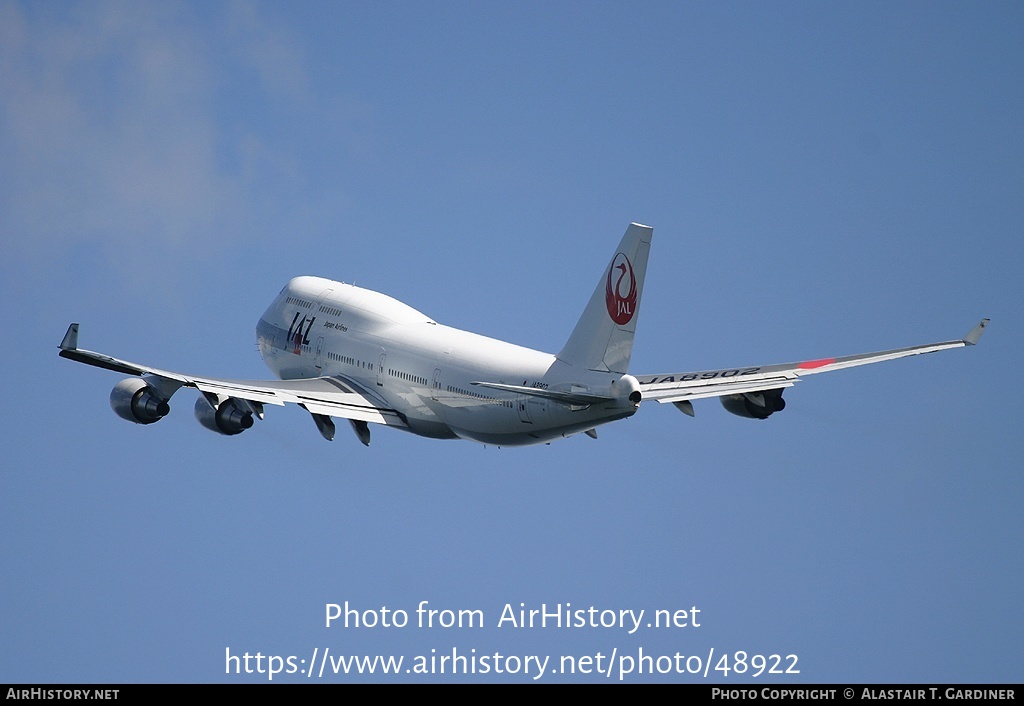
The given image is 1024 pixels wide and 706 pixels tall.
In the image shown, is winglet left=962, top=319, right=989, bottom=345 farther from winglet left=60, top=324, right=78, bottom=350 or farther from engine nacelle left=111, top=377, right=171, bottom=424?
winglet left=60, top=324, right=78, bottom=350

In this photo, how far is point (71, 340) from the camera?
184 feet

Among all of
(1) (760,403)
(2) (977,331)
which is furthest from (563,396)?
(2) (977,331)

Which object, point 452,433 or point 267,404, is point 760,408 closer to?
point 452,433

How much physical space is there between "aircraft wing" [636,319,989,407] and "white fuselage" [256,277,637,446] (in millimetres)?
5386

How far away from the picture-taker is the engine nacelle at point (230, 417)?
2530 inches

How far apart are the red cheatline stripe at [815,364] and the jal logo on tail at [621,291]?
1136cm

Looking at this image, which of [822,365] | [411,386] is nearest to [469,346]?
[411,386]

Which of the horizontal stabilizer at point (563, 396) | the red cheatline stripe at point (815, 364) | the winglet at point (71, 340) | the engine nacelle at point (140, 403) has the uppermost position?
the red cheatline stripe at point (815, 364)

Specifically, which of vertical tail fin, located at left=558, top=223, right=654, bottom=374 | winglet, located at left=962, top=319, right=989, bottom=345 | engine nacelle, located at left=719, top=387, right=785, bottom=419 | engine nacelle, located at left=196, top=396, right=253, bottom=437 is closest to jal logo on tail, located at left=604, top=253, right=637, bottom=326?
vertical tail fin, located at left=558, top=223, right=654, bottom=374

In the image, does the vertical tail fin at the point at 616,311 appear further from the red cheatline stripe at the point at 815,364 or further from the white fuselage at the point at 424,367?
the red cheatline stripe at the point at 815,364

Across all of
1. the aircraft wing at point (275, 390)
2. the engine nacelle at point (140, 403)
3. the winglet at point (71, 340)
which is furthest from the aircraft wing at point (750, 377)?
the winglet at point (71, 340)

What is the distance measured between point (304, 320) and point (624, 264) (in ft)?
74.6

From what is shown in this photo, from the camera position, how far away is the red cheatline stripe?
67.6m

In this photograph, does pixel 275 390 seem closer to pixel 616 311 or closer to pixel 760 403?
pixel 616 311
